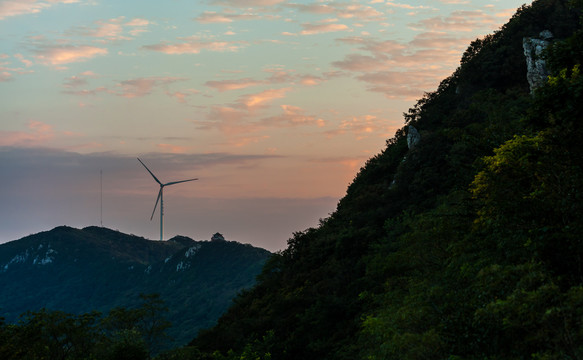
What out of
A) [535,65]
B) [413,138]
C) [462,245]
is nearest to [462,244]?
[462,245]

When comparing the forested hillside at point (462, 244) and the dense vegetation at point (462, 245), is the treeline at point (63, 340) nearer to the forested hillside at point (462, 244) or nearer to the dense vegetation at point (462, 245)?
the dense vegetation at point (462, 245)

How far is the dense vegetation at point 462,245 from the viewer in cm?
2598

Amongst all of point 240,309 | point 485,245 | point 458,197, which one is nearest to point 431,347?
point 485,245

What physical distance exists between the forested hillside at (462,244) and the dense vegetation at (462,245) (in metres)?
0.11

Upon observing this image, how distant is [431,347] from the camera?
2823 cm

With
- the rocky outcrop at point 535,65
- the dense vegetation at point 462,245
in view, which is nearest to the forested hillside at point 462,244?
the dense vegetation at point 462,245

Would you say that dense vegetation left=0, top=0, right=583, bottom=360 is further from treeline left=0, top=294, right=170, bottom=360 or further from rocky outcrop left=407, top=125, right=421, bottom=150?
treeline left=0, top=294, right=170, bottom=360

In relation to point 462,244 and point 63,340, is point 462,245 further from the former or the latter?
point 63,340

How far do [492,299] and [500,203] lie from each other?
659 centimetres

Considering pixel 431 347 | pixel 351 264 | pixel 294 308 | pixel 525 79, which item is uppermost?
pixel 525 79

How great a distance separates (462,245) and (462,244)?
86 mm

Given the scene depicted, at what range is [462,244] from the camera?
3953 centimetres

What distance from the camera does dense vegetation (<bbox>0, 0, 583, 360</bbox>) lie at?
85.3 ft

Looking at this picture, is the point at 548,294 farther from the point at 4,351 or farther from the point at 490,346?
the point at 4,351
